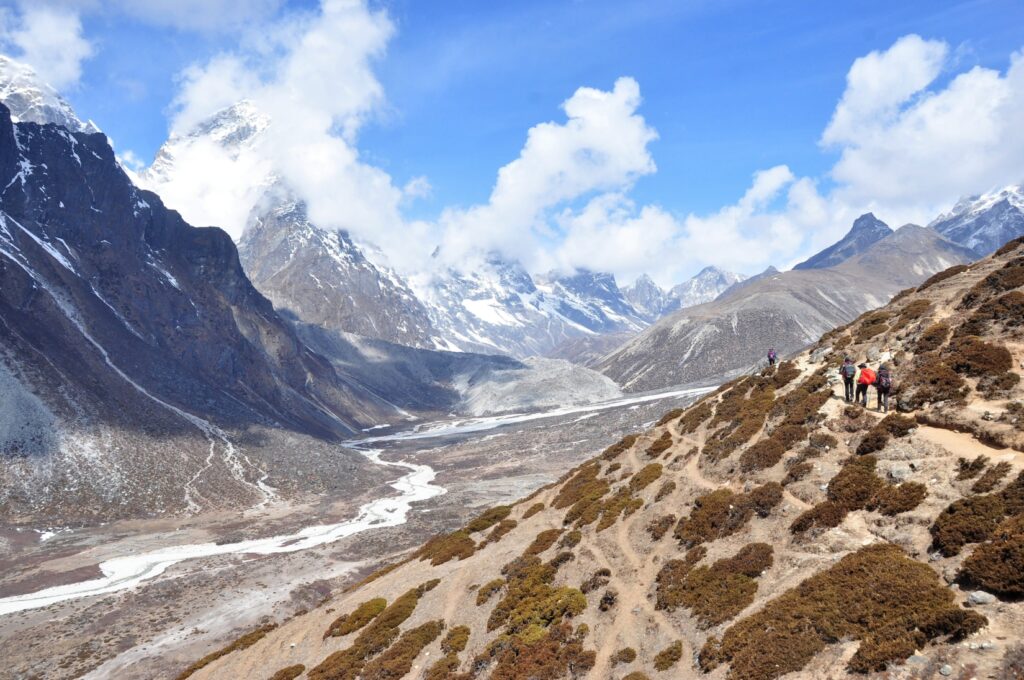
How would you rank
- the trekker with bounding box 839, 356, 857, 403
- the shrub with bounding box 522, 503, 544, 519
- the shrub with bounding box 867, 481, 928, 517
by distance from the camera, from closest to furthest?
1. the shrub with bounding box 867, 481, 928, 517
2. the trekker with bounding box 839, 356, 857, 403
3. the shrub with bounding box 522, 503, 544, 519

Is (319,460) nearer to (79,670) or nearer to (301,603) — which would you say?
(301,603)

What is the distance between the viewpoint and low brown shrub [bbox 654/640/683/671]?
17.4m

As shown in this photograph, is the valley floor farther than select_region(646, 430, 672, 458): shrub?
Yes

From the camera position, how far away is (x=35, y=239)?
13212cm

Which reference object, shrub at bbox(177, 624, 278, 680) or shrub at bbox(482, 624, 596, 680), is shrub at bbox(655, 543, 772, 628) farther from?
shrub at bbox(177, 624, 278, 680)

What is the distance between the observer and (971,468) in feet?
57.7

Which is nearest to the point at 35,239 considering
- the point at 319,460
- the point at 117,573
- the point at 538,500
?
the point at 319,460

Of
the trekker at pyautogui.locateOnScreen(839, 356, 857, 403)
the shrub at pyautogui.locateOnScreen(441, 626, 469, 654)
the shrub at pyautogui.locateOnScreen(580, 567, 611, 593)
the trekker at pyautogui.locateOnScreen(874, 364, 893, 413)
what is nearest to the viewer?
the trekker at pyautogui.locateOnScreen(874, 364, 893, 413)

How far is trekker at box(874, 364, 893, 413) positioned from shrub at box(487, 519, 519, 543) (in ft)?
73.4

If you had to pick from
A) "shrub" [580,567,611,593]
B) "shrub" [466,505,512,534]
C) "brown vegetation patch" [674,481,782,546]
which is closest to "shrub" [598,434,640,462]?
"shrub" [466,505,512,534]

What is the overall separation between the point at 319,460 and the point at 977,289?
12249 cm

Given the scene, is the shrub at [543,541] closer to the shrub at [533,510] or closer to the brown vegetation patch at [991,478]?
the shrub at [533,510]

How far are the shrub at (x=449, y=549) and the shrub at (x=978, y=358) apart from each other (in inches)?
1046

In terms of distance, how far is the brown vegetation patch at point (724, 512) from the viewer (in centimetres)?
2238
